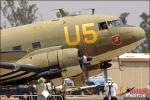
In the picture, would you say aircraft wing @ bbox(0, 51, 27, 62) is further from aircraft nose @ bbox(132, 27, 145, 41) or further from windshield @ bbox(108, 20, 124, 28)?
aircraft nose @ bbox(132, 27, 145, 41)

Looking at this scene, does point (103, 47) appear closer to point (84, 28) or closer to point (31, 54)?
point (84, 28)

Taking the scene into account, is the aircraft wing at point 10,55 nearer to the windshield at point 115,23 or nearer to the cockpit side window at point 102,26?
the cockpit side window at point 102,26

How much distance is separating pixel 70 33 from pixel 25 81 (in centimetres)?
301

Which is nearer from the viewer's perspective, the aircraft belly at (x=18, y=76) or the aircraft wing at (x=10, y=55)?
the aircraft belly at (x=18, y=76)

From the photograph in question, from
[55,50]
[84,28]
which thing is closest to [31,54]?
[55,50]


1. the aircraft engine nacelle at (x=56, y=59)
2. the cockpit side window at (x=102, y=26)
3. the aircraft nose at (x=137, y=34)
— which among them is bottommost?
the aircraft engine nacelle at (x=56, y=59)

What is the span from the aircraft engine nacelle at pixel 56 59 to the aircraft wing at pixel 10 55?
74 centimetres

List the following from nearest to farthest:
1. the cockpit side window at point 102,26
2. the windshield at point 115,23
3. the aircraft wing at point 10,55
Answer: the aircraft wing at point 10,55 → the cockpit side window at point 102,26 → the windshield at point 115,23

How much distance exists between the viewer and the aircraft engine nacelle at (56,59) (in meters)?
22.3

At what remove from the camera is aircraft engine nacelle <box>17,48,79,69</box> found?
2227cm

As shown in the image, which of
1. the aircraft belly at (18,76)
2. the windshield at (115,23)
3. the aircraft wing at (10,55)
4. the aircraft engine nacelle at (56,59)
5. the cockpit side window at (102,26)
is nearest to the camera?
the aircraft engine nacelle at (56,59)

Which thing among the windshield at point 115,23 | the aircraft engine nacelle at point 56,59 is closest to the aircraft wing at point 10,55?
the aircraft engine nacelle at point 56,59

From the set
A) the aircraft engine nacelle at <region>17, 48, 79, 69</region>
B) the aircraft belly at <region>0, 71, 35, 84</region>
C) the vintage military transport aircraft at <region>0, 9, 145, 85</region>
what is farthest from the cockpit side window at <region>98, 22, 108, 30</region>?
the aircraft belly at <region>0, 71, 35, 84</region>

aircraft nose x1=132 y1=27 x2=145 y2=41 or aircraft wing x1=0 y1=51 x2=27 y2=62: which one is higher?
aircraft nose x1=132 y1=27 x2=145 y2=41
